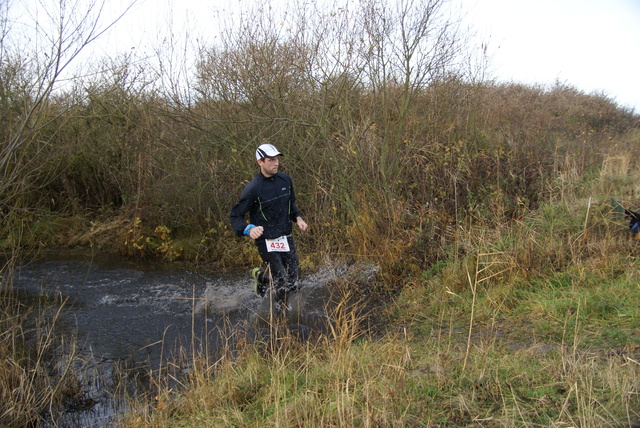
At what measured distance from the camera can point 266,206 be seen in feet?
18.8

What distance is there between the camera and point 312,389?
147 inches

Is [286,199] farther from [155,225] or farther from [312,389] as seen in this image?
[155,225]

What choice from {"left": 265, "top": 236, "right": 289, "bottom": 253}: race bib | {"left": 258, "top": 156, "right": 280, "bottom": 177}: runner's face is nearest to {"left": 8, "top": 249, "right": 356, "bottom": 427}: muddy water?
{"left": 265, "top": 236, "right": 289, "bottom": 253}: race bib

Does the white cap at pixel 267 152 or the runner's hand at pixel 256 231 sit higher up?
the white cap at pixel 267 152

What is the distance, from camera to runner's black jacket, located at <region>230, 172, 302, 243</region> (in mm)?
5645

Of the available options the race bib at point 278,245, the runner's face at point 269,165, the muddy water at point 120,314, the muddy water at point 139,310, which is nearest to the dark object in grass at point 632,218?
the muddy water at point 139,310

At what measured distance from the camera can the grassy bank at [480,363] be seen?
320 centimetres

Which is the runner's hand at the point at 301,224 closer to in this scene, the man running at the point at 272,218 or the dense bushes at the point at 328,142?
the man running at the point at 272,218

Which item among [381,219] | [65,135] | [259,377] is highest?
[65,135]

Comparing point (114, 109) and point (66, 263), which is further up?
point (114, 109)

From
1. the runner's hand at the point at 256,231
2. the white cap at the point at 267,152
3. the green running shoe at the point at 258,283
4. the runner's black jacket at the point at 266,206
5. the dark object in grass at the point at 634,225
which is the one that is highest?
the white cap at the point at 267,152

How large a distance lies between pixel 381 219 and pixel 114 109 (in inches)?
249

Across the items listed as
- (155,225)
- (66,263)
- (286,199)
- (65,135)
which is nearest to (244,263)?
(155,225)

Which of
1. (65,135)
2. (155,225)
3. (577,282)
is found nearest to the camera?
(577,282)
